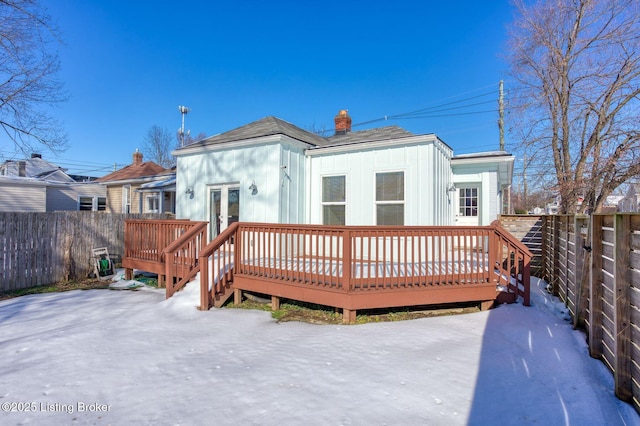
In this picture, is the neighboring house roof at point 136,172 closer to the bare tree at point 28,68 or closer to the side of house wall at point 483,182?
the bare tree at point 28,68

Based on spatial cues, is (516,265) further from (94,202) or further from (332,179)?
(94,202)

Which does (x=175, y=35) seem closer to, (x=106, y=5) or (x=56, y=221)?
(x=106, y=5)

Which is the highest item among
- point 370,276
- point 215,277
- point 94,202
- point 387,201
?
point 94,202

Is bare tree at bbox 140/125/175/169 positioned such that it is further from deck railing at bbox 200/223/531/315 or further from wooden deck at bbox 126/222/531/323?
deck railing at bbox 200/223/531/315

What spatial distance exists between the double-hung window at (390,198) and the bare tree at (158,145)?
31.5m

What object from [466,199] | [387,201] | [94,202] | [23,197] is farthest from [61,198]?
[466,199]

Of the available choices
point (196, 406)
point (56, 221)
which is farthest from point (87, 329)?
point (56, 221)

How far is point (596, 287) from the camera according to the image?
309 centimetres

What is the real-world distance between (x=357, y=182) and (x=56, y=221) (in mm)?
8009

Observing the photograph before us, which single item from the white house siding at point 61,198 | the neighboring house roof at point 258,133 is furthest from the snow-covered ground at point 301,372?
the white house siding at point 61,198

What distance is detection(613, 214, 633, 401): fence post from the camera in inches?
95.2

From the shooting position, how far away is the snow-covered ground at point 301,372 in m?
2.36

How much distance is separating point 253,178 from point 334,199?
2252mm

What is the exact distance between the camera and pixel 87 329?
425 centimetres
